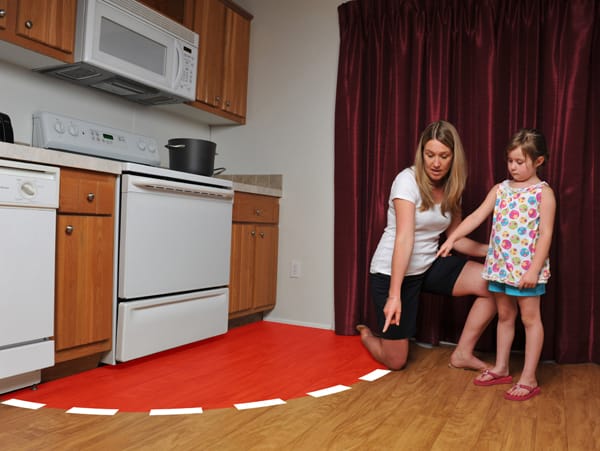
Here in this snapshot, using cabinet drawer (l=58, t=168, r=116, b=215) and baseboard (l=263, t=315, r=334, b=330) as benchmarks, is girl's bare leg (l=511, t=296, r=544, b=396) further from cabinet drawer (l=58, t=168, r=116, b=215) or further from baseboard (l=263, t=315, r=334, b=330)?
cabinet drawer (l=58, t=168, r=116, b=215)

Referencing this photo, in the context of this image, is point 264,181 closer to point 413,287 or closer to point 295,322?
point 295,322

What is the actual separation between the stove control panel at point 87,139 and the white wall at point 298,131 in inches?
32.7

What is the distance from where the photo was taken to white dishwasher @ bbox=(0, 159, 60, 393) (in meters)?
1.78

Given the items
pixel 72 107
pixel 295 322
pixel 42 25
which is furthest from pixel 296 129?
pixel 42 25

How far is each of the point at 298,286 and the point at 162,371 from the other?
4.15 feet

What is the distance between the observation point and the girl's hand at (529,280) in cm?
205

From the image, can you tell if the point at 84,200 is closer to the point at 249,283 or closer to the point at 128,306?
the point at 128,306

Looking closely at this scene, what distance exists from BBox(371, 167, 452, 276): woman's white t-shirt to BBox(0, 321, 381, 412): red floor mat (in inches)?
18.6

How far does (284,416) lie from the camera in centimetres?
176

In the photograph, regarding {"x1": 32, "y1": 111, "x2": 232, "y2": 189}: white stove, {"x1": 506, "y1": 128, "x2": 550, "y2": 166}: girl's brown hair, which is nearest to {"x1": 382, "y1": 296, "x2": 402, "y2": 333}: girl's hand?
{"x1": 506, "y1": 128, "x2": 550, "y2": 166}: girl's brown hair

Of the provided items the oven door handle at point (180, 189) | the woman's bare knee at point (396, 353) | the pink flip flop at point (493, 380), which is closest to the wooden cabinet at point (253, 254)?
the oven door handle at point (180, 189)

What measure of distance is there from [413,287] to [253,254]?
1083 millimetres

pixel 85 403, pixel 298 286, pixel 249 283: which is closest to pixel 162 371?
pixel 85 403

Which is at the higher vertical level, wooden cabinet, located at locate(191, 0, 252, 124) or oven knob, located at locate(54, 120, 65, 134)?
wooden cabinet, located at locate(191, 0, 252, 124)
